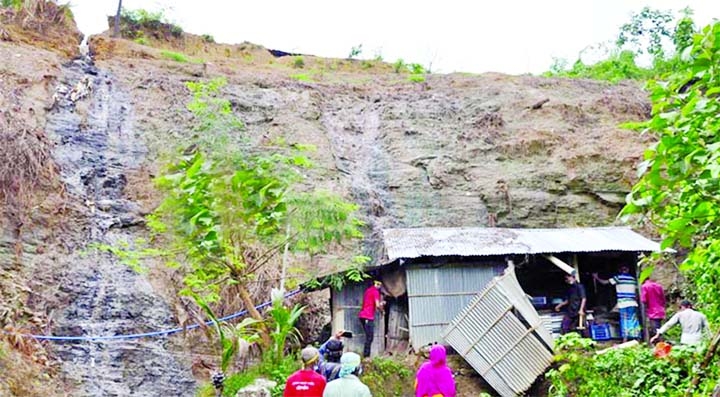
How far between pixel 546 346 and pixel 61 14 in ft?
70.0

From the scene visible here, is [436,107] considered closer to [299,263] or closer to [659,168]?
[299,263]

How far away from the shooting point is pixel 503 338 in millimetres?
10766

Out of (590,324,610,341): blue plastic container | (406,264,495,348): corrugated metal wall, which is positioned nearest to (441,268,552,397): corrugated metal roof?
(406,264,495,348): corrugated metal wall

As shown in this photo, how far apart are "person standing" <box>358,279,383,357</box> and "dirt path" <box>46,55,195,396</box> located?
10.8 ft

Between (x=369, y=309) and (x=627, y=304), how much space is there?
500 cm

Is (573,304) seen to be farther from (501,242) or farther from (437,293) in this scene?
(437,293)

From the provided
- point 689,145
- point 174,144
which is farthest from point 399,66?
point 689,145

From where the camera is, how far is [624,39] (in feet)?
96.0

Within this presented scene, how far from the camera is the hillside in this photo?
1259 centimetres

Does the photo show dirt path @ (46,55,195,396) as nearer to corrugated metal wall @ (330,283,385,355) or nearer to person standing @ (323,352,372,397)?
corrugated metal wall @ (330,283,385,355)

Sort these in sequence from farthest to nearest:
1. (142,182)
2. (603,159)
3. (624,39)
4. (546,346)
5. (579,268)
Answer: (624,39) < (603,159) < (142,182) < (579,268) < (546,346)

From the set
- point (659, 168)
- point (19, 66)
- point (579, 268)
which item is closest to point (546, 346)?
point (579, 268)

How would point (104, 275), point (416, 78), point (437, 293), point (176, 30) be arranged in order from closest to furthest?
point (437, 293) → point (104, 275) → point (416, 78) → point (176, 30)

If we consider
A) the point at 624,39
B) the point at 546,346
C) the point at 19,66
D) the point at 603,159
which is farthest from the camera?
the point at 624,39
